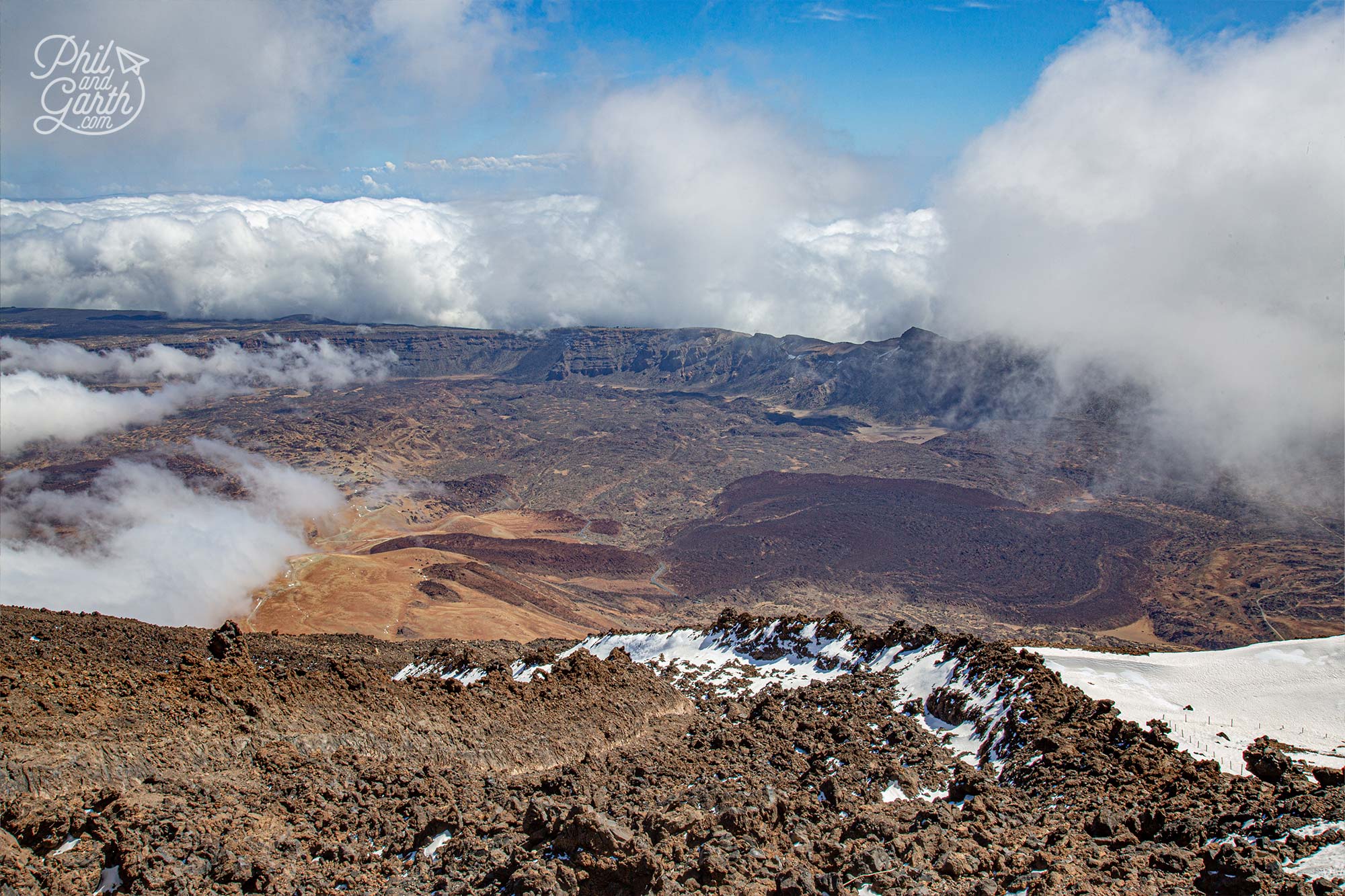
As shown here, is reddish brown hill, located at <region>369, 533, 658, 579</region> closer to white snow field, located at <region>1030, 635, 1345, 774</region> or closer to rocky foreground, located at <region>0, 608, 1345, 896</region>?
rocky foreground, located at <region>0, 608, 1345, 896</region>

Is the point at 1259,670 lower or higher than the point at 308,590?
higher

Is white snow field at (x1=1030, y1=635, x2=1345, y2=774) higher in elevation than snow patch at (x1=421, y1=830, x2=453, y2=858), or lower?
higher

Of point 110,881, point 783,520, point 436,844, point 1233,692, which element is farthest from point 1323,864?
point 783,520

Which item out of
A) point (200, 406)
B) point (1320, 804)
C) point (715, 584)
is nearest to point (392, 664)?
point (1320, 804)

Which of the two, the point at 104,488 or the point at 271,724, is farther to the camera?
the point at 104,488

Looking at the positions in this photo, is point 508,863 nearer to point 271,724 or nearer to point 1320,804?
point 271,724

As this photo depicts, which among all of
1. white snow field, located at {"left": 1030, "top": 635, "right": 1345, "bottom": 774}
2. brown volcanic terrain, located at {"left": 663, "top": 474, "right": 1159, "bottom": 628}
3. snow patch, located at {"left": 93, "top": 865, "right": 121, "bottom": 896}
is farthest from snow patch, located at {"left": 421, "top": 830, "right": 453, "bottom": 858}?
brown volcanic terrain, located at {"left": 663, "top": 474, "right": 1159, "bottom": 628}

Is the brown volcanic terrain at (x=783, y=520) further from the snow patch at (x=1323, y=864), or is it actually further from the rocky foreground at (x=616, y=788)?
the snow patch at (x=1323, y=864)

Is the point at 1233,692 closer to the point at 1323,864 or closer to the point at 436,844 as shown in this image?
the point at 1323,864
